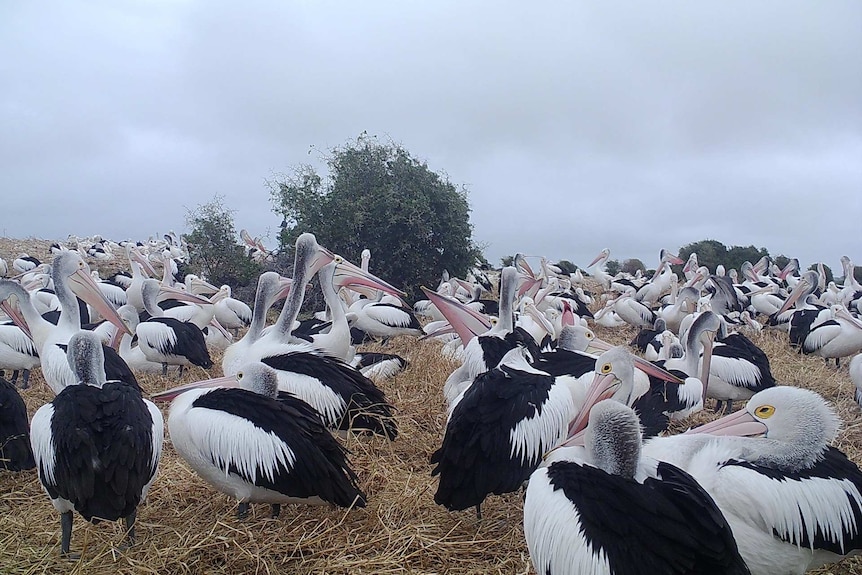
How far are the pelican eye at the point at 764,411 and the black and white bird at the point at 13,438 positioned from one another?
169 inches

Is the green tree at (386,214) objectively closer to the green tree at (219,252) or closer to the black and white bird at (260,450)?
the green tree at (219,252)

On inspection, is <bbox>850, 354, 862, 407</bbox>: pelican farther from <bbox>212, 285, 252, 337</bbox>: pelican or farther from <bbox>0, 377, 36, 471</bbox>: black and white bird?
<bbox>212, 285, 252, 337</bbox>: pelican

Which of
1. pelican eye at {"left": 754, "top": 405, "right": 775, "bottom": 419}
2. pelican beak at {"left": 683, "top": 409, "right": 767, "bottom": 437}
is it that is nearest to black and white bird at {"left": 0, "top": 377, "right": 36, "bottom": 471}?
pelican beak at {"left": 683, "top": 409, "right": 767, "bottom": 437}

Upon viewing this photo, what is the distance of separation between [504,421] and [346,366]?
161cm

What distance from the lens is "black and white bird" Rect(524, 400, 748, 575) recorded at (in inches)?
89.4

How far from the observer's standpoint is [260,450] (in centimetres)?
344

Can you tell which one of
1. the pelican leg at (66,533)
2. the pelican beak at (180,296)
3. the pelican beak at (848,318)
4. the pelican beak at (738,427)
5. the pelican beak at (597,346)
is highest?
the pelican beak at (848,318)

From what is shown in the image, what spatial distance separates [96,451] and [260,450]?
766mm

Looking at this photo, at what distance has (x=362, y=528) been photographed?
3572 mm

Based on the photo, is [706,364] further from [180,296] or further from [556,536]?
[180,296]

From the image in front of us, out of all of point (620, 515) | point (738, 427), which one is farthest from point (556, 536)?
point (738, 427)

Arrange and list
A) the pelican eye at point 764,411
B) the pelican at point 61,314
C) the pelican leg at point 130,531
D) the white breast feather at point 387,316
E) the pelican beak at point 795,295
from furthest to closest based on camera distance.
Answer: the pelican beak at point 795,295 < the white breast feather at point 387,316 < the pelican at point 61,314 < the pelican leg at point 130,531 < the pelican eye at point 764,411

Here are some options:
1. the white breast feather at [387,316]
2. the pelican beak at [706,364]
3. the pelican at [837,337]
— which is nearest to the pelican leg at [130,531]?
the pelican beak at [706,364]

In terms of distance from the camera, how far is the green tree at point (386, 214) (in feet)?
42.5
